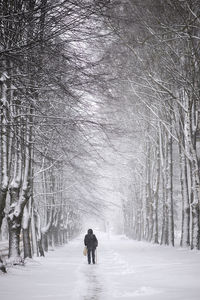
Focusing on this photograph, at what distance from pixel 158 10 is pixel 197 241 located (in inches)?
391

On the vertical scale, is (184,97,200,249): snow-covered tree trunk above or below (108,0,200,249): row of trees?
below

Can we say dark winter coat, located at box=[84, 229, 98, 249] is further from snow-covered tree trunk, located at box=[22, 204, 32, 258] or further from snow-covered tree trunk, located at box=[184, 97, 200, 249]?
snow-covered tree trunk, located at box=[184, 97, 200, 249]

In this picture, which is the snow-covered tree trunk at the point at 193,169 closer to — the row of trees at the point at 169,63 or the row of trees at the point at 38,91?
the row of trees at the point at 169,63

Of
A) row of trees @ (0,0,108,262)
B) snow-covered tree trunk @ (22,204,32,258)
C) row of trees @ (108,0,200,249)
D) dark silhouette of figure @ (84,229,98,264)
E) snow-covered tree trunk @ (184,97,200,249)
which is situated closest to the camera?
row of trees @ (0,0,108,262)

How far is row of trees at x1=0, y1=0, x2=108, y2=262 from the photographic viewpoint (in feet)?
23.5

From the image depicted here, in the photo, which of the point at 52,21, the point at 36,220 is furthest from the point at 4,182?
the point at 36,220

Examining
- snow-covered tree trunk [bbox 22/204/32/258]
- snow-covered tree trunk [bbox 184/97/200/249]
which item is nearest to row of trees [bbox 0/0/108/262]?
snow-covered tree trunk [bbox 22/204/32/258]

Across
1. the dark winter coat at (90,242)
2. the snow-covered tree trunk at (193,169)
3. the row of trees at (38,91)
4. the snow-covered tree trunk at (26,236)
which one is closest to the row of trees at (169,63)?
the snow-covered tree trunk at (193,169)

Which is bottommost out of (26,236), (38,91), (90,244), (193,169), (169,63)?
(90,244)

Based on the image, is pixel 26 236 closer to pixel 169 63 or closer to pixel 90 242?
pixel 90 242

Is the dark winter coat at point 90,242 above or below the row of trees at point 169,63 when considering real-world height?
below

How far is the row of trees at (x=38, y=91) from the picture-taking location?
716cm

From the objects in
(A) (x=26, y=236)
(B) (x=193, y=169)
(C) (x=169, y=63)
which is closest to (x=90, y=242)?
(A) (x=26, y=236)

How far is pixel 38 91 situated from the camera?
11258 mm
